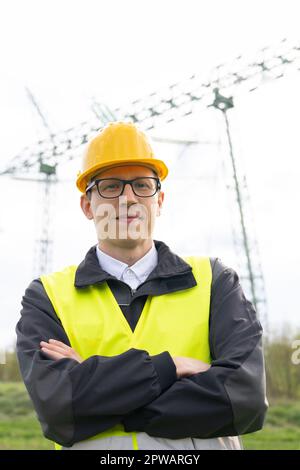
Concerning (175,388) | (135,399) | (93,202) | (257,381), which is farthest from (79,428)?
(93,202)

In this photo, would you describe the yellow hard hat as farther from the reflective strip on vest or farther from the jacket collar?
the reflective strip on vest

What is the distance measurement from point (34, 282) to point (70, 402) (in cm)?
78

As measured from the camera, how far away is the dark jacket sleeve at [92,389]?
8.23 ft

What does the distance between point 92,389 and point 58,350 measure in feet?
0.90

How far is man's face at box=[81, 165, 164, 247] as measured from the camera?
2.93 meters

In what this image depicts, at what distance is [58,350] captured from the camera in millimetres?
2680

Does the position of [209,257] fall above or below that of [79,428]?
above

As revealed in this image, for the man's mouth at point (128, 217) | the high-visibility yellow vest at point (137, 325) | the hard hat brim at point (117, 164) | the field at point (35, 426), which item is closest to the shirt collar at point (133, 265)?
the high-visibility yellow vest at point (137, 325)

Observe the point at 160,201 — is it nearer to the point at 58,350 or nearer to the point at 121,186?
the point at 121,186

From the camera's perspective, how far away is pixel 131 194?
9.60 ft

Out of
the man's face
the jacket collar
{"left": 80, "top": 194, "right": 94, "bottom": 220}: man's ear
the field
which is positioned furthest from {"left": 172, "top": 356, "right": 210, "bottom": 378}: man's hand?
the field

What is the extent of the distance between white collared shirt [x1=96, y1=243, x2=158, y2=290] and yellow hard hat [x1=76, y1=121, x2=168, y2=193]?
0.48 metres

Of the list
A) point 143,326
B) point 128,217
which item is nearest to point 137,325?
point 143,326
